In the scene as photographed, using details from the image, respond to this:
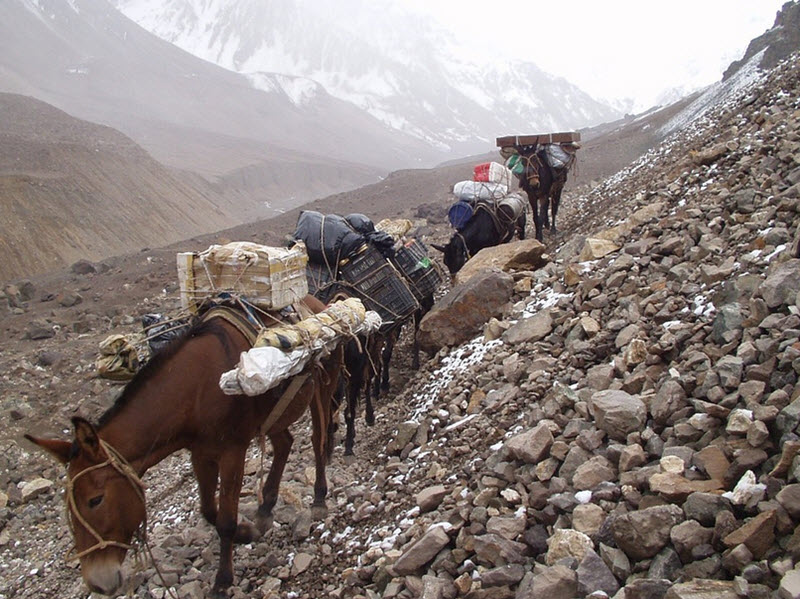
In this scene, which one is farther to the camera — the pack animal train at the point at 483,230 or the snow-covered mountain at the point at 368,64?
the snow-covered mountain at the point at 368,64

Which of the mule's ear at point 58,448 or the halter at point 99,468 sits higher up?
the mule's ear at point 58,448

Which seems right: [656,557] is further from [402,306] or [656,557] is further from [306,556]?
[402,306]

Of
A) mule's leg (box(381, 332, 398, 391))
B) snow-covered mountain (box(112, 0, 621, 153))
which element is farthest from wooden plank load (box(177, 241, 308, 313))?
snow-covered mountain (box(112, 0, 621, 153))

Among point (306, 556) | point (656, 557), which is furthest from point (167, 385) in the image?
point (656, 557)

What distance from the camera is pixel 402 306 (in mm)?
7355

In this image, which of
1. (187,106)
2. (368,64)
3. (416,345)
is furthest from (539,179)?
(368,64)

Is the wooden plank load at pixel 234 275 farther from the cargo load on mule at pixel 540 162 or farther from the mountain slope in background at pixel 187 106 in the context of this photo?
the mountain slope in background at pixel 187 106

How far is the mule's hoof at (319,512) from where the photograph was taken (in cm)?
505

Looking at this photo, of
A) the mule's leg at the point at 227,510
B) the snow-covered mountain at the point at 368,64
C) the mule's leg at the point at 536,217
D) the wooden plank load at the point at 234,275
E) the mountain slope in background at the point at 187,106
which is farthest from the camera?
the snow-covered mountain at the point at 368,64

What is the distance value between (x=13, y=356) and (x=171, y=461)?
5.07 metres

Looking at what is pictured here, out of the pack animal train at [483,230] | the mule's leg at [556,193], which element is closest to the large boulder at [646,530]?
the pack animal train at [483,230]

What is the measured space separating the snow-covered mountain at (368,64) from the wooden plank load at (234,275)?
126262mm

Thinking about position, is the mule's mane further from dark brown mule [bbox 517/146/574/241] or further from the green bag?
the green bag

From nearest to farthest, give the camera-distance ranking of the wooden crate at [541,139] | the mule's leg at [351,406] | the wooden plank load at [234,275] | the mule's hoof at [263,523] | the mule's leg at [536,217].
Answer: the wooden plank load at [234,275] < the mule's hoof at [263,523] < the mule's leg at [351,406] < the mule's leg at [536,217] < the wooden crate at [541,139]
